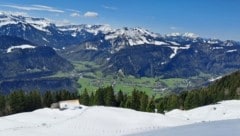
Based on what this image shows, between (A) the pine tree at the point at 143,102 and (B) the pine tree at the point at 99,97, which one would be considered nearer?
(A) the pine tree at the point at 143,102

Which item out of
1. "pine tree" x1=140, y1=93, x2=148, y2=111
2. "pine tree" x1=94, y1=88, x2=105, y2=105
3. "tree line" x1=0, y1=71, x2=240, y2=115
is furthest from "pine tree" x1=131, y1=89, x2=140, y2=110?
"pine tree" x1=94, y1=88, x2=105, y2=105

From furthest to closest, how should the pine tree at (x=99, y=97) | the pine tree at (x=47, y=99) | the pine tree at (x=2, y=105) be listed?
the pine tree at (x=47, y=99) < the pine tree at (x=99, y=97) < the pine tree at (x=2, y=105)

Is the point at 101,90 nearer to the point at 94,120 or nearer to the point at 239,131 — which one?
the point at 94,120

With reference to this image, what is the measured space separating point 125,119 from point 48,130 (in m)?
6.94

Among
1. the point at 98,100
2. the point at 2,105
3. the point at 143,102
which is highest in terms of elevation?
the point at 143,102

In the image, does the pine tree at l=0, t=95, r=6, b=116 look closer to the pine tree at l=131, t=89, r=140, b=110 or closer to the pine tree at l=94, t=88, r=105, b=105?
the pine tree at l=94, t=88, r=105, b=105

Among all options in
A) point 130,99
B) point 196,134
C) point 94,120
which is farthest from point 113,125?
point 130,99

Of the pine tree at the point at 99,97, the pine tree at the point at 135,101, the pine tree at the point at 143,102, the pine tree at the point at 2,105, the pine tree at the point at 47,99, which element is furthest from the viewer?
the pine tree at the point at 47,99

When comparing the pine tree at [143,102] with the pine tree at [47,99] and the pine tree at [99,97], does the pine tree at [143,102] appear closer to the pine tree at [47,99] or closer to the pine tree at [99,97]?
the pine tree at [99,97]

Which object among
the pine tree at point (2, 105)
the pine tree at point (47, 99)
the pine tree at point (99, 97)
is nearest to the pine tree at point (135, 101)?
the pine tree at point (99, 97)

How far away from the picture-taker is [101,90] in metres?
133

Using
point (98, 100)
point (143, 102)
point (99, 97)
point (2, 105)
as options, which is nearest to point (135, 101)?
point (143, 102)

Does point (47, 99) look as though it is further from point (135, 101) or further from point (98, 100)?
point (135, 101)

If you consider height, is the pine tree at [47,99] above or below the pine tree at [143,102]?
below
